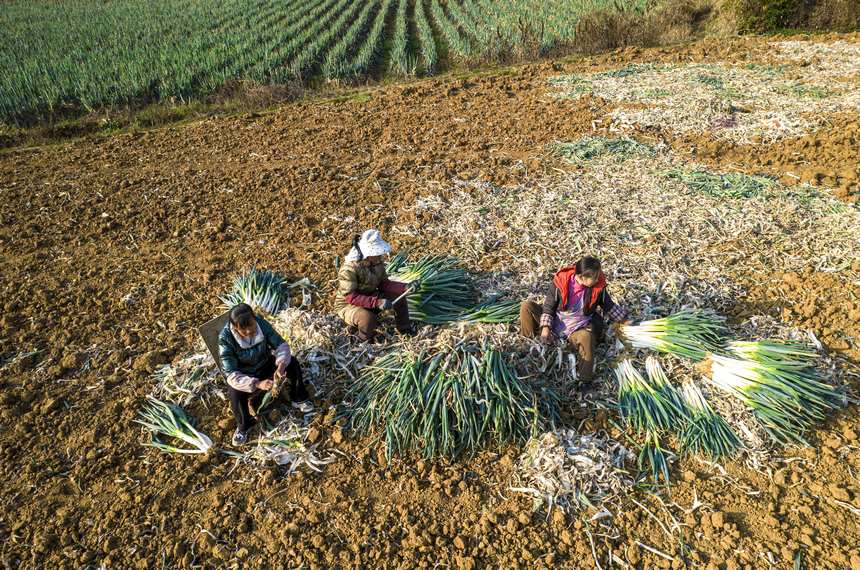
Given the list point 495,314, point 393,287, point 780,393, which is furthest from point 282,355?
point 780,393

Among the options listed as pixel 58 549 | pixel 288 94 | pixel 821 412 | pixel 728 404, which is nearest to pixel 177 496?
pixel 58 549

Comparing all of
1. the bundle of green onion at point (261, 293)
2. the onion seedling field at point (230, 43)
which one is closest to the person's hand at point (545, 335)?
the bundle of green onion at point (261, 293)

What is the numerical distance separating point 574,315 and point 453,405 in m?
1.14

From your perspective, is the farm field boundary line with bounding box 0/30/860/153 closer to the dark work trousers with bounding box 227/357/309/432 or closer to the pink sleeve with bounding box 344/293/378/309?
the pink sleeve with bounding box 344/293/378/309

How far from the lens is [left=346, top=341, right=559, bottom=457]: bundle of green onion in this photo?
3.23 metres

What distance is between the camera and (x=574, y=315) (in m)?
3.70

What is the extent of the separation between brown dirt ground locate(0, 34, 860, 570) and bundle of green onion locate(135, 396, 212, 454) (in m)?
0.08

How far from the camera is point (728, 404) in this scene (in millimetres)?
3322

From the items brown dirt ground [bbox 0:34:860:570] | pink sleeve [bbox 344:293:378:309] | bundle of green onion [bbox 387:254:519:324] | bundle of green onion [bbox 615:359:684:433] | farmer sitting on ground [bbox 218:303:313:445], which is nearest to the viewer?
brown dirt ground [bbox 0:34:860:570]

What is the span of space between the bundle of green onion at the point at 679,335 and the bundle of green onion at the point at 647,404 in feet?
0.63

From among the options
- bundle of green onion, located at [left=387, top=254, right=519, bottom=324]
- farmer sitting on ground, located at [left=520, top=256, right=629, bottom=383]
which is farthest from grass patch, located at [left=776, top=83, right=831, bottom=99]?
bundle of green onion, located at [left=387, top=254, right=519, bottom=324]

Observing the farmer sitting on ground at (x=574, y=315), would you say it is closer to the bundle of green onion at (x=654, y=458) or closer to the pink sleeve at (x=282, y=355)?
the bundle of green onion at (x=654, y=458)

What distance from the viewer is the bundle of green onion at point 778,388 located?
3221 millimetres

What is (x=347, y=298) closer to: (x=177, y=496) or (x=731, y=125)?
(x=177, y=496)
